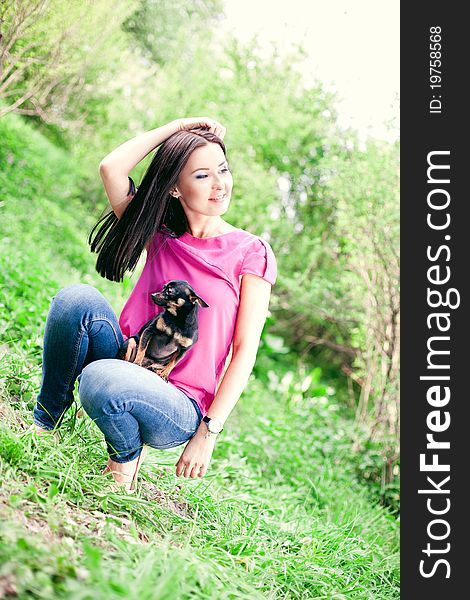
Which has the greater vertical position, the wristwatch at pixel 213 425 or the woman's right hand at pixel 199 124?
the woman's right hand at pixel 199 124

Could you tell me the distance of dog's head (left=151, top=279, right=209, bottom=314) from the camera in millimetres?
2486

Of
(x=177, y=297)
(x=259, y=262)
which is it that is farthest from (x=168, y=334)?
(x=259, y=262)

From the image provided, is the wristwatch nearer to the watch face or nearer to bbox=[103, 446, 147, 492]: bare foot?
the watch face

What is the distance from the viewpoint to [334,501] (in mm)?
4484

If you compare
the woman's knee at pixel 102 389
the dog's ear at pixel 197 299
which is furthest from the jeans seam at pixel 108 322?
the dog's ear at pixel 197 299

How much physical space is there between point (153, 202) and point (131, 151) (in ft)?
0.64

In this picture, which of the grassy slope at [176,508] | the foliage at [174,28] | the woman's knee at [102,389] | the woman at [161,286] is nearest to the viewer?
the grassy slope at [176,508]

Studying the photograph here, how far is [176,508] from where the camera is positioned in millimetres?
2846

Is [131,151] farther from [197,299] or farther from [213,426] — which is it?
[213,426]

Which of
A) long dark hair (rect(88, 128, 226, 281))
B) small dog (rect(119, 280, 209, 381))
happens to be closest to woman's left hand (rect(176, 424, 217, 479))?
small dog (rect(119, 280, 209, 381))

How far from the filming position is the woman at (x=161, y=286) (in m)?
2.42

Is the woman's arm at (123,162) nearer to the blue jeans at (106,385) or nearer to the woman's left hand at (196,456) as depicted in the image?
the blue jeans at (106,385)

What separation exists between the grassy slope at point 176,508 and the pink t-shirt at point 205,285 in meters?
0.45

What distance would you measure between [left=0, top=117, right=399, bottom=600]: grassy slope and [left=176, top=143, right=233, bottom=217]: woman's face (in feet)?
3.04
